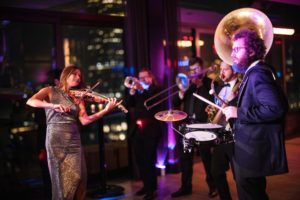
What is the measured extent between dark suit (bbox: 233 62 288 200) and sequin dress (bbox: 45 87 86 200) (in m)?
1.81

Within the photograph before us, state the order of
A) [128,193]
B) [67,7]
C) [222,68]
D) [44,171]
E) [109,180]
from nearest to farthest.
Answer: [222,68] < [44,171] < [128,193] < [67,7] < [109,180]

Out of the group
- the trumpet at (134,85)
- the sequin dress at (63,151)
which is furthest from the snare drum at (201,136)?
the trumpet at (134,85)

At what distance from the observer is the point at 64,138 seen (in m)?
3.97

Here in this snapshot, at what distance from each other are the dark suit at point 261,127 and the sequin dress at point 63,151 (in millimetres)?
1806

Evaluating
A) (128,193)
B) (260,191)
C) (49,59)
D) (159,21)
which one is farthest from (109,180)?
(260,191)

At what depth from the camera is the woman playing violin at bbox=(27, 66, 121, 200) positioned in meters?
3.93

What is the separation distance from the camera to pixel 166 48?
6.36 meters

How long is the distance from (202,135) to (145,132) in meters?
1.61

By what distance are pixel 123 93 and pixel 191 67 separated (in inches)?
64.5

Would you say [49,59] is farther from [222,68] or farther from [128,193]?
[222,68]

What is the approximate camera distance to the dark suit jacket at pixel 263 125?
109 inches

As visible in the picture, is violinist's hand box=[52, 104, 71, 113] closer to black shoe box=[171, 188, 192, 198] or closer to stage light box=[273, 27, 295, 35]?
black shoe box=[171, 188, 192, 198]

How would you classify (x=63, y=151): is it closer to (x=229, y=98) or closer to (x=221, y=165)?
(x=221, y=165)

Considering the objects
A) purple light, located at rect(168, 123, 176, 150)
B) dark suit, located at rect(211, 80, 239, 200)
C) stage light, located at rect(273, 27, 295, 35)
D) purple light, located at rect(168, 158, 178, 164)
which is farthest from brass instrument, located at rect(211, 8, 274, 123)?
stage light, located at rect(273, 27, 295, 35)
